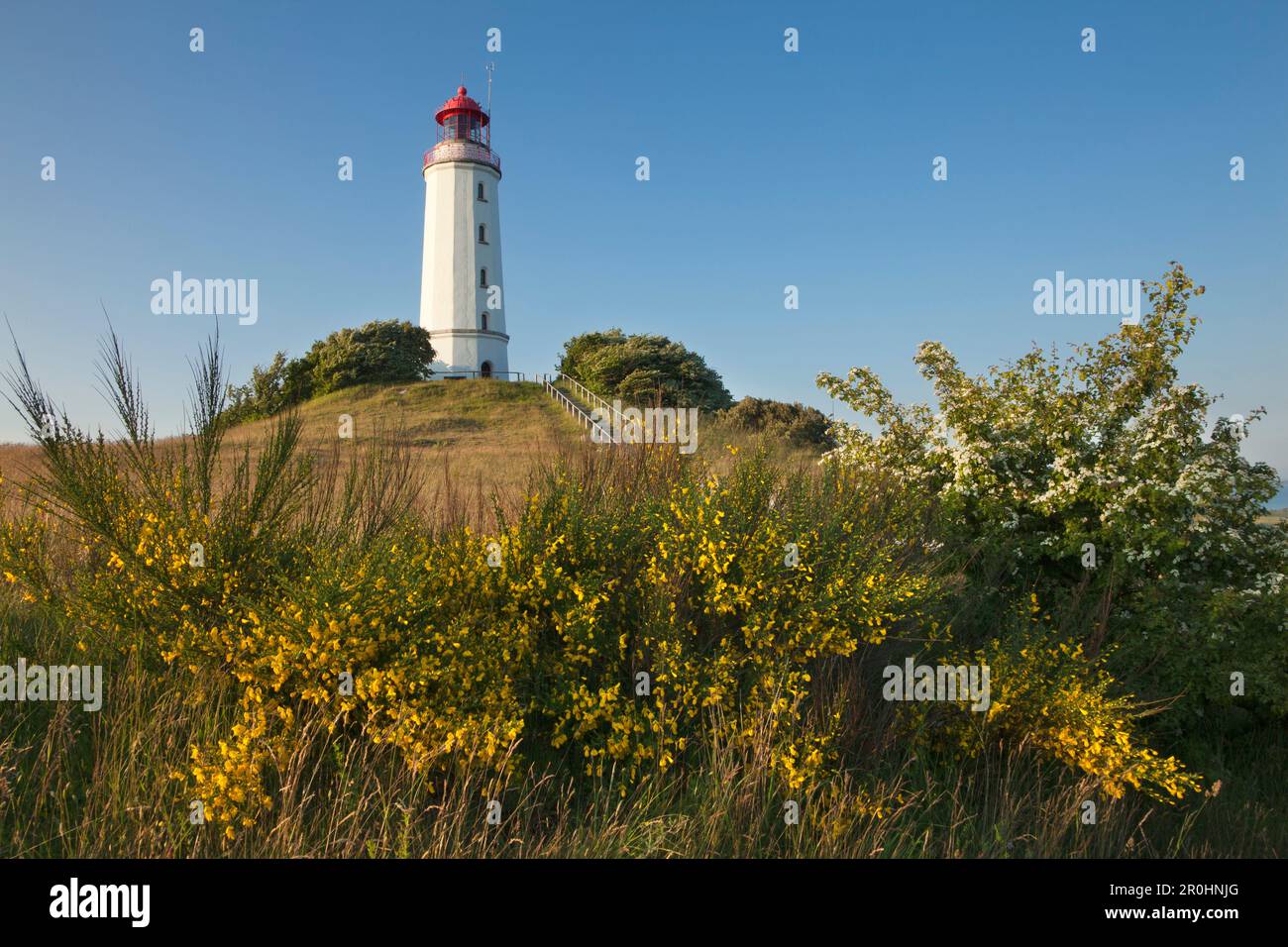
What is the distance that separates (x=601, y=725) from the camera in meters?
4.59

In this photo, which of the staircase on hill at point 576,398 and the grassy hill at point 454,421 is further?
the staircase on hill at point 576,398

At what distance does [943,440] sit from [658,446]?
4.59m

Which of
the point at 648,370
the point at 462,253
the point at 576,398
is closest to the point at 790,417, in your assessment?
the point at 648,370

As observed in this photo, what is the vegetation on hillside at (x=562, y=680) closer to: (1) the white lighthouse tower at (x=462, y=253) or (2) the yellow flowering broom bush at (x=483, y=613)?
(2) the yellow flowering broom bush at (x=483, y=613)

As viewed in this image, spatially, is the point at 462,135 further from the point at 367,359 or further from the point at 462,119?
the point at 367,359

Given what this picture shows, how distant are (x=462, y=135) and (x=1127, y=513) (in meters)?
40.0

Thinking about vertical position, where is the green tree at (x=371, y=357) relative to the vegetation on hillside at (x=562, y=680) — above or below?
above

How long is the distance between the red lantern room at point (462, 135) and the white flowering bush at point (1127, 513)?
35637 millimetres

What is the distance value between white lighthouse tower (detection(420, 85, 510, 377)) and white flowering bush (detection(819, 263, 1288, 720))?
3206 centimetres

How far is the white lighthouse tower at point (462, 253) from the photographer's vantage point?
3844 cm

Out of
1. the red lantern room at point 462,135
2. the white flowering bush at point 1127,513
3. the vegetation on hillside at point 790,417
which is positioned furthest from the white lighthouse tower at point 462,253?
the white flowering bush at point 1127,513

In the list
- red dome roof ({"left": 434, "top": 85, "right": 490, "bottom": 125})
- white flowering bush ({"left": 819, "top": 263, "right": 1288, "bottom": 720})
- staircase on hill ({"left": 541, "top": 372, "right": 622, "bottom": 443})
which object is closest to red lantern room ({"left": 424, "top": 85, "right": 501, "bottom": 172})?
red dome roof ({"left": 434, "top": 85, "right": 490, "bottom": 125})

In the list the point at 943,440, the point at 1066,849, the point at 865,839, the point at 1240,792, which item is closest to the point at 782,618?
the point at 865,839

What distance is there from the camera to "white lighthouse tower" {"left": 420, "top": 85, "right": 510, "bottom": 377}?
3844cm
